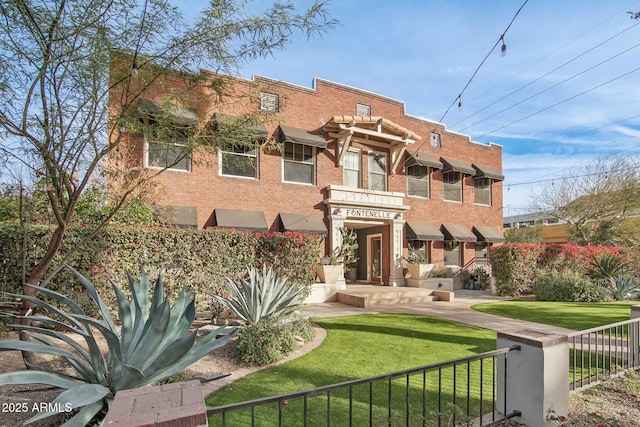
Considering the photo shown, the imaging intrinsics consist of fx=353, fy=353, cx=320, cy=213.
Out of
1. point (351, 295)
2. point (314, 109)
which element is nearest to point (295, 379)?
point (351, 295)

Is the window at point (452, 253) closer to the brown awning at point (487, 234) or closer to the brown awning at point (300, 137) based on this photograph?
the brown awning at point (487, 234)

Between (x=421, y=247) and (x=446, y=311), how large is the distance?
6837mm

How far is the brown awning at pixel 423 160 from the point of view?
16031 millimetres

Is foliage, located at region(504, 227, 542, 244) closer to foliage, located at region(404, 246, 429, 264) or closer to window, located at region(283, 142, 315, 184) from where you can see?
foliage, located at region(404, 246, 429, 264)

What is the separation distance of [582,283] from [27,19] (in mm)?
15782

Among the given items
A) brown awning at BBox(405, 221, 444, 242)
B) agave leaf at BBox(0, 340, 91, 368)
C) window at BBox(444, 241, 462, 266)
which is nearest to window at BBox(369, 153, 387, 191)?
brown awning at BBox(405, 221, 444, 242)

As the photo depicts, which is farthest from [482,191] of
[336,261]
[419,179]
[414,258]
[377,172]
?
[336,261]

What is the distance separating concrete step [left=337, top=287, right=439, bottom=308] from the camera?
11087mm

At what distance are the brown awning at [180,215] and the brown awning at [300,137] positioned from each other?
4218 mm

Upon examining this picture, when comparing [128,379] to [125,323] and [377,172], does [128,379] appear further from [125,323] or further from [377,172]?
[377,172]

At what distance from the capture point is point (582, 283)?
40.6ft

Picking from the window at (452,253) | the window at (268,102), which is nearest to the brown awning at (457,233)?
the window at (452,253)

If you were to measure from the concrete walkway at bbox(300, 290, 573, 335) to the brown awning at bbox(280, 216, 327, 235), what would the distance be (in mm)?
2979

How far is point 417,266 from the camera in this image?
15133mm
